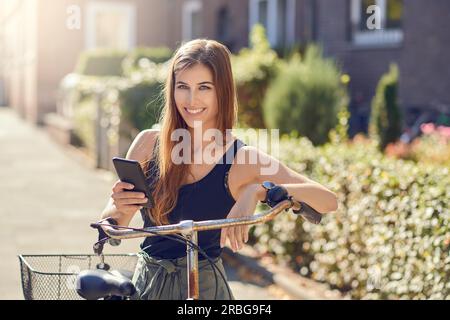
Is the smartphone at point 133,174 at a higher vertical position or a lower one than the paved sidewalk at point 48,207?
higher

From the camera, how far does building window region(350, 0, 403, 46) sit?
1573 centimetres

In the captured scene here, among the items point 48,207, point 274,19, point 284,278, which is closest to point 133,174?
point 284,278

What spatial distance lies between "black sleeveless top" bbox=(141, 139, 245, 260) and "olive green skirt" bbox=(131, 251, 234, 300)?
36 millimetres

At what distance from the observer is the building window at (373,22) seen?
1573 centimetres

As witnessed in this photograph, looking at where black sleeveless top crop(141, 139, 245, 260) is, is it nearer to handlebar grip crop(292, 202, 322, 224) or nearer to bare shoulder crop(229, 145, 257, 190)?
bare shoulder crop(229, 145, 257, 190)

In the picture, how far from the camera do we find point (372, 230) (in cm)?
664

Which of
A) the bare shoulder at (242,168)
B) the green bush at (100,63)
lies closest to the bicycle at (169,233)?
the bare shoulder at (242,168)

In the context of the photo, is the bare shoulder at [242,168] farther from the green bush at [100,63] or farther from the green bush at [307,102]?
the green bush at [100,63]

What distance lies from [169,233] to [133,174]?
10.0 inches

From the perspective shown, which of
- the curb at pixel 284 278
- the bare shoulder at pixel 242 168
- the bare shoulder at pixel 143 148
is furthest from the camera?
the curb at pixel 284 278

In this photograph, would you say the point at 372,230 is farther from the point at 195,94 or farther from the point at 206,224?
the point at 206,224

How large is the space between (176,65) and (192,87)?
114 mm

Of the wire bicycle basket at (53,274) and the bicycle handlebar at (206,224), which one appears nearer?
the bicycle handlebar at (206,224)

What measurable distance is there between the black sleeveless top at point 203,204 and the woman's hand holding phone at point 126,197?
0.35 meters
